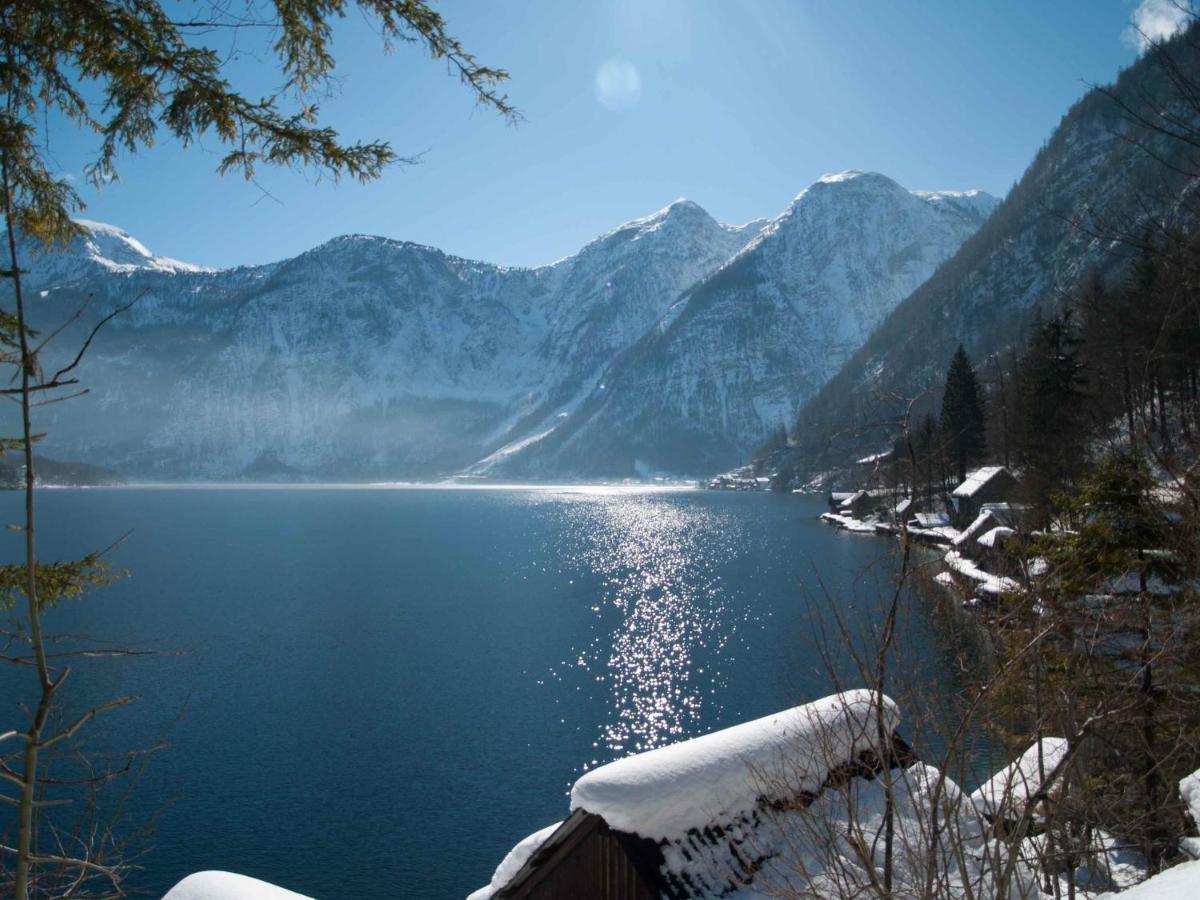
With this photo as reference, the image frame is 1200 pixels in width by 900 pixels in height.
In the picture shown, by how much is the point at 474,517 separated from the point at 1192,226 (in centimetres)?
12382

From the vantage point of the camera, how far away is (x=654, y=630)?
43625mm

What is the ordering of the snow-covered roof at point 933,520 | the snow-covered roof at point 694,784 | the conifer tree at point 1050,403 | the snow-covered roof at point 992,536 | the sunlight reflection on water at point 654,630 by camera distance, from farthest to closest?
the snow-covered roof at point 933,520, the snow-covered roof at point 992,536, the conifer tree at point 1050,403, the sunlight reflection on water at point 654,630, the snow-covered roof at point 694,784

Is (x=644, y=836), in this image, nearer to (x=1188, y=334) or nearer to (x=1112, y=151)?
(x=1188, y=334)

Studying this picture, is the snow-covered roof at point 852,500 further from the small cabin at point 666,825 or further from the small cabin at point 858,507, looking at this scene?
the small cabin at point 666,825

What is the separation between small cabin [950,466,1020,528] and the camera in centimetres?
5616

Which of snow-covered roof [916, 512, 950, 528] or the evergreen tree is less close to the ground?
the evergreen tree

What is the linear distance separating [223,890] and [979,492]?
60.4m

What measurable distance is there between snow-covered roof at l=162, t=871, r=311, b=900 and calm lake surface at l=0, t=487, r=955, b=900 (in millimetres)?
3766

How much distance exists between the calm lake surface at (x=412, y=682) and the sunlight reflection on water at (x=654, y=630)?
7.7 inches

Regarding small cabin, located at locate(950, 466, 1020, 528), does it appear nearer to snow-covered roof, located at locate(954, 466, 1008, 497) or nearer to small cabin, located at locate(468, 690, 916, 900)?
snow-covered roof, located at locate(954, 466, 1008, 497)

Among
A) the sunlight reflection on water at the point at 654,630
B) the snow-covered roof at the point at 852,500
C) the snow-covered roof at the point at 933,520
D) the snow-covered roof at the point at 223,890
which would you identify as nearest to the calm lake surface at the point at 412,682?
the sunlight reflection on water at the point at 654,630

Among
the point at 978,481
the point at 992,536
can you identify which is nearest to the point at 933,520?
the point at 978,481

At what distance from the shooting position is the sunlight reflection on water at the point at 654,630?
96.0 feet

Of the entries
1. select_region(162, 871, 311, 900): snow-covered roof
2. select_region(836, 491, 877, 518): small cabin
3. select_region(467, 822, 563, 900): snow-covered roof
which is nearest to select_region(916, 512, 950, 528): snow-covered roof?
select_region(836, 491, 877, 518): small cabin
